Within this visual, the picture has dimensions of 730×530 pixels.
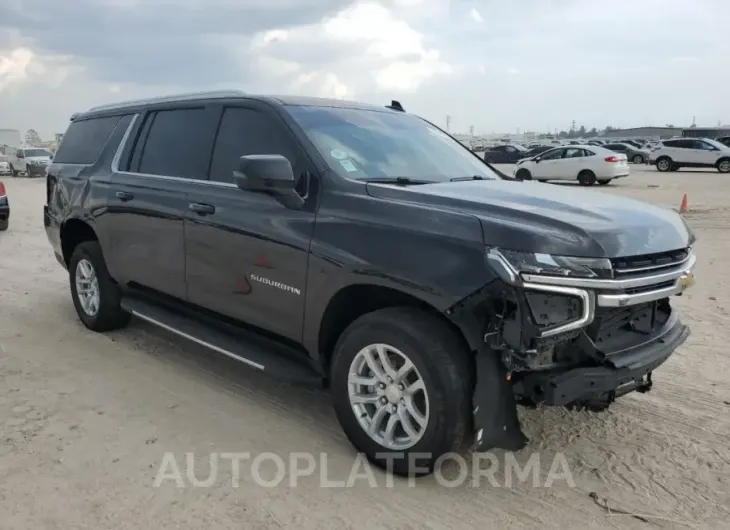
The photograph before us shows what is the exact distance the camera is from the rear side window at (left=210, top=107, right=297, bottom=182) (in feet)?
13.2

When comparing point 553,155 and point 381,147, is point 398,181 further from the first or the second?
point 553,155

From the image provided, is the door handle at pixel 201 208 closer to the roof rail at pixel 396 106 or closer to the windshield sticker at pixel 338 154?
the windshield sticker at pixel 338 154

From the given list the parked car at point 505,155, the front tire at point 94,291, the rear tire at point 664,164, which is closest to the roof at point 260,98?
the front tire at point 94,291

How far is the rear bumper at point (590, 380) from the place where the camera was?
291 centimetres

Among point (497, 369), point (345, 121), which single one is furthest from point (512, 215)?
point (345, 121)

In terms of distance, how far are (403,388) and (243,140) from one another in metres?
2.01

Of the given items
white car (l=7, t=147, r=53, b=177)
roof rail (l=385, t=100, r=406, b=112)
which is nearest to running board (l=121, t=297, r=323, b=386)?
roof rail (l=385, t=100, r=406, b=112)

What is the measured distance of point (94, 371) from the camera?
488 cm

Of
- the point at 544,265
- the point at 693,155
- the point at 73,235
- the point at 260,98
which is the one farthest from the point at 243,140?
the point at 693,155

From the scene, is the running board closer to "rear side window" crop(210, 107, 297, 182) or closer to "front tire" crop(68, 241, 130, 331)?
"front tire" crop(68, 241, 130, 331)

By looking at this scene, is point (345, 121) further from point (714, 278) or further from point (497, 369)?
point (714, 278)

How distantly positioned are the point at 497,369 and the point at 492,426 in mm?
272

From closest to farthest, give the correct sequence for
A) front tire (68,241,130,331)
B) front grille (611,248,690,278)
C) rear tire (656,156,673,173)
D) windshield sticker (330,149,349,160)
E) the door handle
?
front grille (611,248,690,278), windshield sticker (330,149,349,160), the door handle, front tire (68,241,130,331), rear tire (656,156,673,173)

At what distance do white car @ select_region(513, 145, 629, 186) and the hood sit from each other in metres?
20.8
